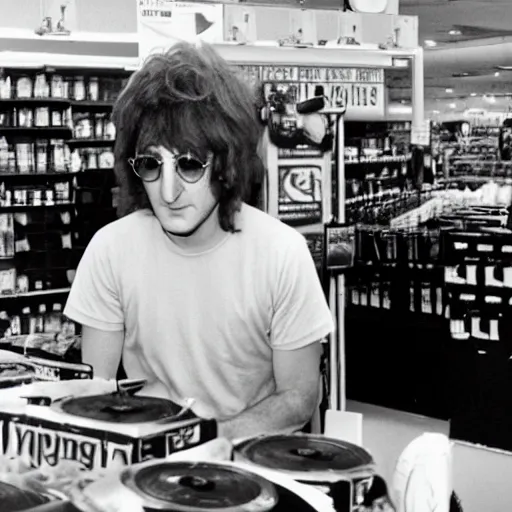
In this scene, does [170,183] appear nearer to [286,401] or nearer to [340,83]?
[286,401]

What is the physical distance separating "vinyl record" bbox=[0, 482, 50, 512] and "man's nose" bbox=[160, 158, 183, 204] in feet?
2.37

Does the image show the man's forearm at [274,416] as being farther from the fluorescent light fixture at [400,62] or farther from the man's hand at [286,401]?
the fluorescent light fixture at [400,62]

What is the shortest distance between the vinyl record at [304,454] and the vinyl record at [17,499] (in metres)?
0.22

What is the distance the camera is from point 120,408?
39.2 inches

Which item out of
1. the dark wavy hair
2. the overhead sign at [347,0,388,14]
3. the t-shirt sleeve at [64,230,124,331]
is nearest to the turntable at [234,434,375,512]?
the dark wavy hair

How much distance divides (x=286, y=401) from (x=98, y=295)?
20.4 inches

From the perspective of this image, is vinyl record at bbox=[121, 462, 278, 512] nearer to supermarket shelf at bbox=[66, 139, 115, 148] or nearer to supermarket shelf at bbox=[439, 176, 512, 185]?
supermarket shelf at bbox=[66, 139, 115, 148]

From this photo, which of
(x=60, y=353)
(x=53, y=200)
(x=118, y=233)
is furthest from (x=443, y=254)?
(x=60, y=353)

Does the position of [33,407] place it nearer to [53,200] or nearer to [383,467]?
[383,467]

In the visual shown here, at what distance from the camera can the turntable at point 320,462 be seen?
0.89 meters

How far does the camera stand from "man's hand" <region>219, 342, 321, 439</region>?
1264mm

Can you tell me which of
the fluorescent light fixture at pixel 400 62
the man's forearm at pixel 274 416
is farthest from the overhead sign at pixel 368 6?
the man's forearm at pixel 274 416

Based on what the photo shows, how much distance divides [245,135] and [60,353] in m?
0.57

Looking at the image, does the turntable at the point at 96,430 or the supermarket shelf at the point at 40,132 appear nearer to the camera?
the turntable at the point at 96,430
